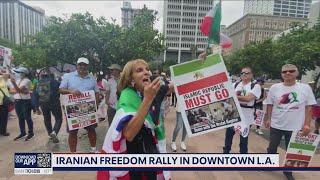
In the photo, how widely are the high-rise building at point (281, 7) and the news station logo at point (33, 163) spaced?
16811 cm

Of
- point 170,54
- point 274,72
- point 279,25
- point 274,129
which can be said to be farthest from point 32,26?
point 279,25

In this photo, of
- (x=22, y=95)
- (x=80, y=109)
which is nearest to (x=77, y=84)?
(x=80, y=109)

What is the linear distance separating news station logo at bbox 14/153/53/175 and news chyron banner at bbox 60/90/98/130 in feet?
9.24

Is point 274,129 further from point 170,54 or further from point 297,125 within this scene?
point 170,54

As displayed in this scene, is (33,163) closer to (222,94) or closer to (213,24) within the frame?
(222,94)

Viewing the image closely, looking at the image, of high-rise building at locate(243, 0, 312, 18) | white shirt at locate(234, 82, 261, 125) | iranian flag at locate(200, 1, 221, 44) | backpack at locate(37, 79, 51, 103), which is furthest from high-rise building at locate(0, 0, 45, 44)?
high-rise building at locate(243, 0, 312, 18)

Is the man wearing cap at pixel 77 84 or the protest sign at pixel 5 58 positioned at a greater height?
the protest sign at pixel 5 58

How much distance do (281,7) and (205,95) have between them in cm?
17612

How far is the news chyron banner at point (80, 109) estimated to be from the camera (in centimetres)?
527

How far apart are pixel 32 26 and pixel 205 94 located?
81.1 metres

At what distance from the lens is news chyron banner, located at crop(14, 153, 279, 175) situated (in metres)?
2.21

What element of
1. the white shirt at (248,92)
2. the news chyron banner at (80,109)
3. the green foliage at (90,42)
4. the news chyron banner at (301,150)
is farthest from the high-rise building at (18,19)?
the news chyron banner at (301,150)

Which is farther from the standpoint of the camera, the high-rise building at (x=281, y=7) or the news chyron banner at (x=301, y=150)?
the high-rise building at (x=281, y=7)

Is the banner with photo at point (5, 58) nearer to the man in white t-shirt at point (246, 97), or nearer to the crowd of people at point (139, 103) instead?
the crowd of people at point (139, 103)
